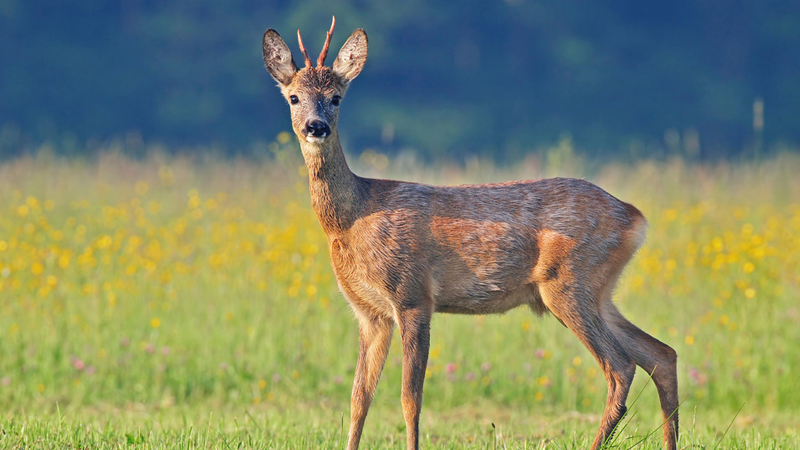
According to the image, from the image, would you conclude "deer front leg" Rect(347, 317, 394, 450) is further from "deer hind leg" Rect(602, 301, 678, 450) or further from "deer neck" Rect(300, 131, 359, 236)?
"deer hind leg" Rect(602, 301, 678, 450)

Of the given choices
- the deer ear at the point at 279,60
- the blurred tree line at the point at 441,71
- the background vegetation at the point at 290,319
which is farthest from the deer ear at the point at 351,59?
the blurred tree line at the point at 441,71

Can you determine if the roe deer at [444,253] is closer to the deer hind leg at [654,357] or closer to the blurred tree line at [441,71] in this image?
the deer hind leg at [654,357]

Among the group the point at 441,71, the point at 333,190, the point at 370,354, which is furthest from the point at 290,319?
the point at 441,71

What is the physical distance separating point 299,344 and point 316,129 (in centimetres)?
340

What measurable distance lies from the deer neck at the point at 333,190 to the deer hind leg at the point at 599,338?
108 centimetres

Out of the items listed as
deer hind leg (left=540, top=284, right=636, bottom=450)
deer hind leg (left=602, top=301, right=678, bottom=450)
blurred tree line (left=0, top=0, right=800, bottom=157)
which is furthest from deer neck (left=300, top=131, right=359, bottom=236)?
blurred tree line (left=0, top=0, right=800, bottom=157)

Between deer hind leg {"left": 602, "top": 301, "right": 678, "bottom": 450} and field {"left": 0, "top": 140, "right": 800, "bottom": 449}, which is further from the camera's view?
field {"left": 0, "top": 140, "right": 800, "bottom": 449}

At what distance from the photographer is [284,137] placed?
7.05 metres

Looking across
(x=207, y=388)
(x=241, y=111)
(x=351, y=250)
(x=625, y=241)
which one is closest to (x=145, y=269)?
(x=207, y=388)

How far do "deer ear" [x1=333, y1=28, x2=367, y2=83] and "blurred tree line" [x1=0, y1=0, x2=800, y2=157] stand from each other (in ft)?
63.6

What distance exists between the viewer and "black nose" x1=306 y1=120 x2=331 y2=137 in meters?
4.95

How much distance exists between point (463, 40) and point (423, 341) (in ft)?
84.1

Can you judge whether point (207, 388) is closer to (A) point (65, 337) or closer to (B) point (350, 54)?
(A) point (65, 337)

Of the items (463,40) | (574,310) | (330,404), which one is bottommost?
(330,404)
